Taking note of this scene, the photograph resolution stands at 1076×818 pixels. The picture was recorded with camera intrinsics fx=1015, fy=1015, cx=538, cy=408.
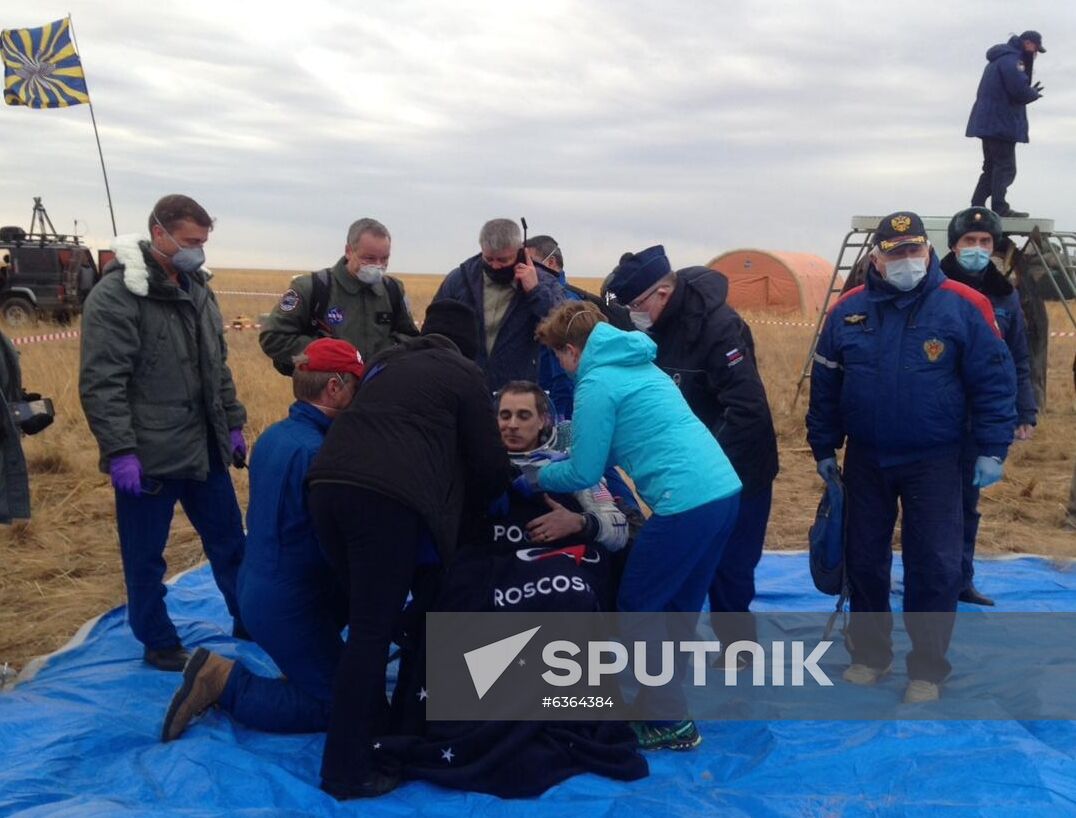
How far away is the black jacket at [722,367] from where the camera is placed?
380 centimetres

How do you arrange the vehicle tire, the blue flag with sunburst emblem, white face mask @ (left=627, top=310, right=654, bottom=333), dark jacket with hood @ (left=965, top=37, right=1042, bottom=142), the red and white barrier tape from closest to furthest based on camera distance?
white face mask @ (left=627, top=310, right=654, bottom=333) → dark jacket with hood @ (left=965, top=37, right=1042, bottom=142) → the blue flag with sunburst emblem → the red and white barrier tape → the vehicle tire

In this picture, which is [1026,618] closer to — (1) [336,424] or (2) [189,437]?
(1) [336,424]

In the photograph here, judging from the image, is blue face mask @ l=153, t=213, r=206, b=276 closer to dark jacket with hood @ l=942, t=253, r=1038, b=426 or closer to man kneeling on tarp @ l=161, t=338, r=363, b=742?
man kneeling on tarp @ l=161, t=338, r=363, b=742

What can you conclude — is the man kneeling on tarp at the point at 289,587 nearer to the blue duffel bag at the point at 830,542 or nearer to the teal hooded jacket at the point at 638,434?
the teal hooded jacket at the point at 638,434

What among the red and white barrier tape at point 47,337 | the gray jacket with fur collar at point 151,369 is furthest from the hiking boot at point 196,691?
the red and white barrier tape at point 47,337

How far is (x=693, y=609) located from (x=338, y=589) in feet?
4.05

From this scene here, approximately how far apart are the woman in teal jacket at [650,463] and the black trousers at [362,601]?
0.65 metres

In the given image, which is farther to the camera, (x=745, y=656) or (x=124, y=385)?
(x=745, y=656)

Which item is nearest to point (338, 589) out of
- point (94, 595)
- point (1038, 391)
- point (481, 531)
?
point (481, 531)

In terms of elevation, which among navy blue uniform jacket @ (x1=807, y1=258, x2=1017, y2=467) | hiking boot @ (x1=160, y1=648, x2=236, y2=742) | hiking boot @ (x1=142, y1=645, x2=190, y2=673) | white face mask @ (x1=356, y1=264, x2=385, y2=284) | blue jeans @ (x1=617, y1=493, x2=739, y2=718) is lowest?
hiking boot @ (x1=142, y1=645, x2=190, y2=673)

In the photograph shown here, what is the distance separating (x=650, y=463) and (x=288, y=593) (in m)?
1.27

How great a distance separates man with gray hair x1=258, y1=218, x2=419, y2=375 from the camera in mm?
4664

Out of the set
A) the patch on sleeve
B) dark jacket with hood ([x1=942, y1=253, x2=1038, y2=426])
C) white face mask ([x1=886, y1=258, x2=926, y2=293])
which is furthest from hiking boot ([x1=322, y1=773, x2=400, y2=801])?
dark jacket with hood ([x1=942, y1=253, x2=1038, y2=426])

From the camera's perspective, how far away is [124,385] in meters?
3.84
